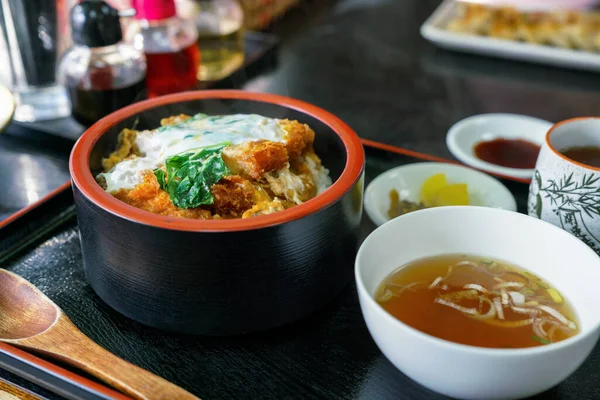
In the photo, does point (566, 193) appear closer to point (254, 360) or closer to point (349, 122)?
point (254, 360)

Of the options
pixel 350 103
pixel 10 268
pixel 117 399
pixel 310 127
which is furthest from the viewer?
pixel 350 103

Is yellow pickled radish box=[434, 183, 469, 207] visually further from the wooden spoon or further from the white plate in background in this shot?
the white plate in background

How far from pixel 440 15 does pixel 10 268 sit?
2307 mm

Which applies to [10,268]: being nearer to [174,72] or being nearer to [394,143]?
[174,72]

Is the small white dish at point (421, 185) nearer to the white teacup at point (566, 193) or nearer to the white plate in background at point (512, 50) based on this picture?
the white teacup at point (566, 193)

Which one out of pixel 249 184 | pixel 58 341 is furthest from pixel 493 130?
pixel 58 341

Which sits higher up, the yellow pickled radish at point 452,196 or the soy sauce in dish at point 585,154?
the soy sauce in dish at point 585,154

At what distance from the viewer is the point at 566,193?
1467 millimetres

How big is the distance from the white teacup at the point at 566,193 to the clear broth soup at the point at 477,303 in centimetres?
21

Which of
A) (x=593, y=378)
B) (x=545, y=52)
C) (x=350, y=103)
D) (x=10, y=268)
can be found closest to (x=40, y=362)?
(x=10, y=268)

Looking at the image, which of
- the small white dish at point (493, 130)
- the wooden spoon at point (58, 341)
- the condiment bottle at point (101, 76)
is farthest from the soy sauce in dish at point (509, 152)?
the wooden spoon at point (58, 341)

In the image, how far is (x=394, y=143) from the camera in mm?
2273

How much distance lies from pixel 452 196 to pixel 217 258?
80 cm

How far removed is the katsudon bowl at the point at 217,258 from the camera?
1.19 metres
